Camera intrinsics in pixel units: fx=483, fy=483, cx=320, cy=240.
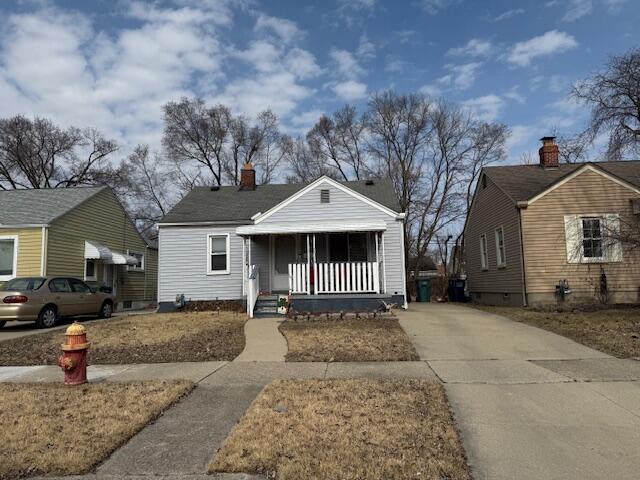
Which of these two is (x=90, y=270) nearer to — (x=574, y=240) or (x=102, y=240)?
(x=102, y=240)

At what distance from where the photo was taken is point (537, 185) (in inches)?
701

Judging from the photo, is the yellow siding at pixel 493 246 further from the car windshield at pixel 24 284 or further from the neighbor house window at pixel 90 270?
the neighbor house window at pixel 90 270

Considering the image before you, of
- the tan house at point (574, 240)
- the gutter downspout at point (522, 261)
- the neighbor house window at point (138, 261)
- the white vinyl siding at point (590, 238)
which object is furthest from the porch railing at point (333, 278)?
the neighbor house window at point (138, 261)

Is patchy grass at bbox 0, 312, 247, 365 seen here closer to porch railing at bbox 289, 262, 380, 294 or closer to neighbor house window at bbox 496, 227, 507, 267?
porch railing at bbox 289, 262, 380, 294

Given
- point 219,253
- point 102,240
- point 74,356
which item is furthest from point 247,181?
point 74,356

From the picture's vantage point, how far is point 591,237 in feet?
53.3

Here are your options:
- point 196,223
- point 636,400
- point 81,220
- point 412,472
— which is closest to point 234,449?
point 412,472

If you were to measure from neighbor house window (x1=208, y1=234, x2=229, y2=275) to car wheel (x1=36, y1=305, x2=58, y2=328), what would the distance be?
17.3 ft

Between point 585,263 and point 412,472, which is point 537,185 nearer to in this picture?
point 585,263

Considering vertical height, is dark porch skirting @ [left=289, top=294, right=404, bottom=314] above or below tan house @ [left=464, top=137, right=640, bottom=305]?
below

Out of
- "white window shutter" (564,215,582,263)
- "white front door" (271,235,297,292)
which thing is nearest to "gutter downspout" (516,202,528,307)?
"white window shutter" (564,215,582,263)

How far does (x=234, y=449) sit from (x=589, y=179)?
1616cm

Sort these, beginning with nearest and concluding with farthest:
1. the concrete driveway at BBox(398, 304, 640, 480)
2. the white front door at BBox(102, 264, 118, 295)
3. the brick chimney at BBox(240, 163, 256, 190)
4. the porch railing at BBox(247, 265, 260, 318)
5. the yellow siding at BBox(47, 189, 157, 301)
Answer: the concrete driveway at BBox(398, 304, 640, 480) < the porch railing at BBox(247, 265, 260, 318) < the yellow siding at BBox(47, 189, 157, 301) < the brick chimney at BBox(240, 163, 256, 190) < the white front door at BBox(102, 264, 118, 295)

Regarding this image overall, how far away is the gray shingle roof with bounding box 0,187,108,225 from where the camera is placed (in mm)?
18672
